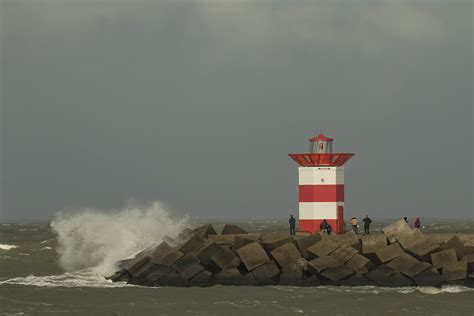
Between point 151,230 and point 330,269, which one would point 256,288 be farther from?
point 151,230

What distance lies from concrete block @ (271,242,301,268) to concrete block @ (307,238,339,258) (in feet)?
1.04

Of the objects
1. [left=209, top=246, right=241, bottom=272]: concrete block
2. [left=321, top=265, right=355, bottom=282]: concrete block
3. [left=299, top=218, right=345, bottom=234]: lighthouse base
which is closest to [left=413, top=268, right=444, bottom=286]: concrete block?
[left=321, top=265, right=355, bottom=282]: concrete block

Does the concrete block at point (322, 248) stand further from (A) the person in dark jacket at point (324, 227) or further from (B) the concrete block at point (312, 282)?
(A) the person in dark jacket at point (324, 227)

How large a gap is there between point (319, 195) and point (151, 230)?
591cm

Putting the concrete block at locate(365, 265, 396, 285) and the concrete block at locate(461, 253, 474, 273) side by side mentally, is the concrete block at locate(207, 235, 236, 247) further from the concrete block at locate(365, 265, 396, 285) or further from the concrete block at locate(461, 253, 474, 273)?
the concrete block at locate(461, 253, 474, 273)

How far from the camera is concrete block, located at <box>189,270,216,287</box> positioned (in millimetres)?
21141

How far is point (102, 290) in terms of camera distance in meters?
20.9

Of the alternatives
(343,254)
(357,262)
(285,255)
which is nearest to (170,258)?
(285,255)

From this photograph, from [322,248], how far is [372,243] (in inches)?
44.3

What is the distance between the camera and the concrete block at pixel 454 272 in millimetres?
20594

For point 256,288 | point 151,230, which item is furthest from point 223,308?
point 151,230

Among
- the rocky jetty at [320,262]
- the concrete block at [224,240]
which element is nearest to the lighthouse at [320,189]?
the rocky jetty at [320,262]

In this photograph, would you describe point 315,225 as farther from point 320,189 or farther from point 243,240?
point 243,240

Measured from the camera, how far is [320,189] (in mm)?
23625
